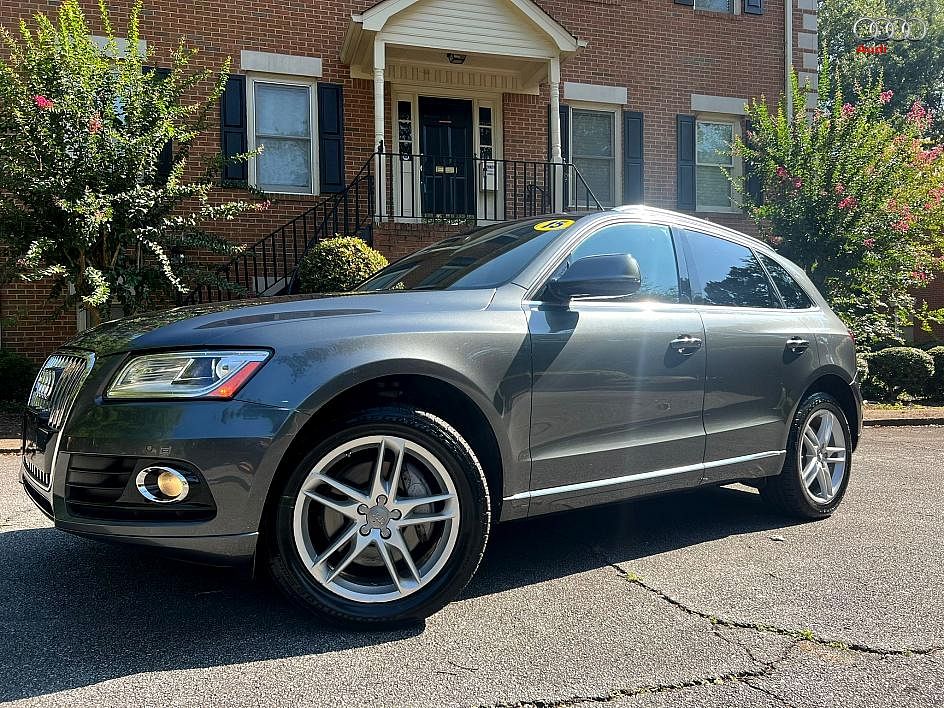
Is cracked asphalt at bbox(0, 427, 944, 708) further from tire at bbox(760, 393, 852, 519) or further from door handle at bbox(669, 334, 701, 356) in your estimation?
door handle at bbox(669, 334, 701, 356)

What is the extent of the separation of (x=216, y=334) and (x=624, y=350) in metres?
1.77

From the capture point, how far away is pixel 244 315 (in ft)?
9.90

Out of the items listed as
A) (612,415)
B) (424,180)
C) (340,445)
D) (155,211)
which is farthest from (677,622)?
(424,180)

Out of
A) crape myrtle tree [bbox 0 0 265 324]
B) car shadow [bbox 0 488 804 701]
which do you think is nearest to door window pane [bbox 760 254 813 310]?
car shadow [bbox 0 488 804 701]

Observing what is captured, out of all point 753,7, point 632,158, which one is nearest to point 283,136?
point 632,158

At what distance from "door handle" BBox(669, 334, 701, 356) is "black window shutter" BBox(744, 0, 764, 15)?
41.7 ft

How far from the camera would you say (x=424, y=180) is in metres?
12.9

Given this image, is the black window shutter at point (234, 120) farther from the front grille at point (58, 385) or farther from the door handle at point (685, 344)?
the door handle at point (685, 344)

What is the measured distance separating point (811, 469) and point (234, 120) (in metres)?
9.83

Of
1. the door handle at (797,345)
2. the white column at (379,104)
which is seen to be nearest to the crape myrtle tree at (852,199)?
the white column at (379,104)

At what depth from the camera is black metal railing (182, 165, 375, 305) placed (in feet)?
35.5

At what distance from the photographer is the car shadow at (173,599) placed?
268 cm

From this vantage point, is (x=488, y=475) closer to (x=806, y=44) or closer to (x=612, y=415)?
(x=612, y=415)

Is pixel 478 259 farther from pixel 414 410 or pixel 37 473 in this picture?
pixel 37 473
